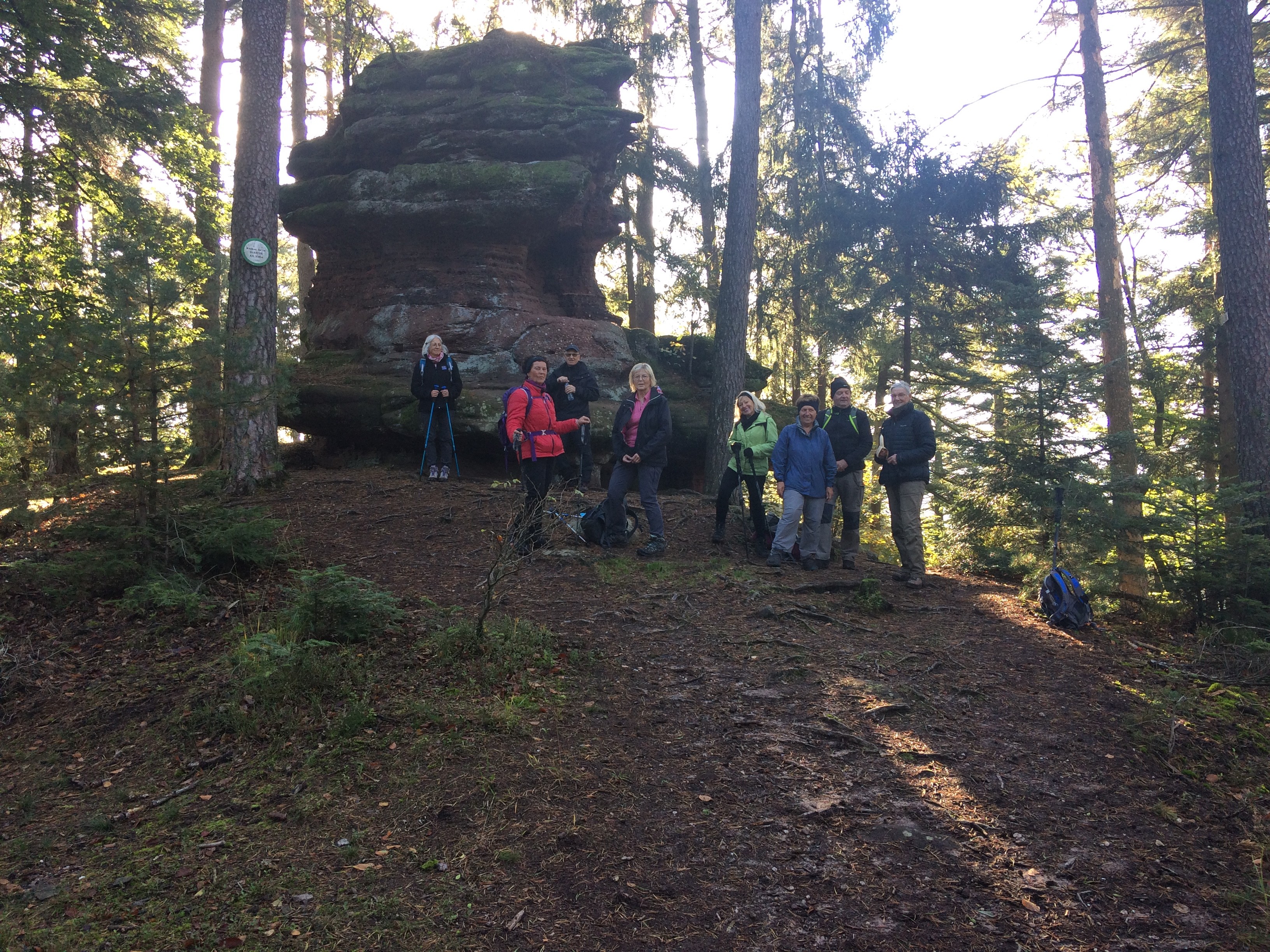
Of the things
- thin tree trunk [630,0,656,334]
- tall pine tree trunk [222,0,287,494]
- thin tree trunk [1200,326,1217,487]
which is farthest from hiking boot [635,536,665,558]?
thin tree trunk [630,0,656,334]

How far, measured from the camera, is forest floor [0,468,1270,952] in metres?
3.29

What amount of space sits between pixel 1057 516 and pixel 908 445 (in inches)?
66.7

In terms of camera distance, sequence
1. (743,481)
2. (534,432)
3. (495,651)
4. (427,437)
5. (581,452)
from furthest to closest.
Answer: (427,437) < (581,452) < (743,481) < (534,432) < (495,651)

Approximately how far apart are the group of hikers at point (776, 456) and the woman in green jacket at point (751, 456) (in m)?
0.01

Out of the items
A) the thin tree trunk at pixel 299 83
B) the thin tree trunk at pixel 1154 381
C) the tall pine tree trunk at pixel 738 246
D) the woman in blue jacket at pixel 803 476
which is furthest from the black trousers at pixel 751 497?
the thin tree trunk at pixel 299 83

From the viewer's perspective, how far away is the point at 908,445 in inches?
350

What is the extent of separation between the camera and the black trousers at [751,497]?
9.43 meters

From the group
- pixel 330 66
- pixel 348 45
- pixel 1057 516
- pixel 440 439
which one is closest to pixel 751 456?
pixel 1057 516

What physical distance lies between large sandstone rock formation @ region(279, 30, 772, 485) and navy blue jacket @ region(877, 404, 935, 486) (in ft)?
14.7

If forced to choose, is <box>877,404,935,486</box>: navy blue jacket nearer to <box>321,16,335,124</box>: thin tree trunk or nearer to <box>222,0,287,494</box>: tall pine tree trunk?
<box>222,0,287,494</box>: tall pine tree trunk

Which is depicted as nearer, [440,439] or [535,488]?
[535,488]

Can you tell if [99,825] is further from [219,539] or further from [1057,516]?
[1057,516]

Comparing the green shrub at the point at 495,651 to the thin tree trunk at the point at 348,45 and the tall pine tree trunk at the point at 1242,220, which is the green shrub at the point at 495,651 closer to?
the tall pine tree trunk at the point at 1242,220

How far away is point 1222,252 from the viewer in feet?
30.8
